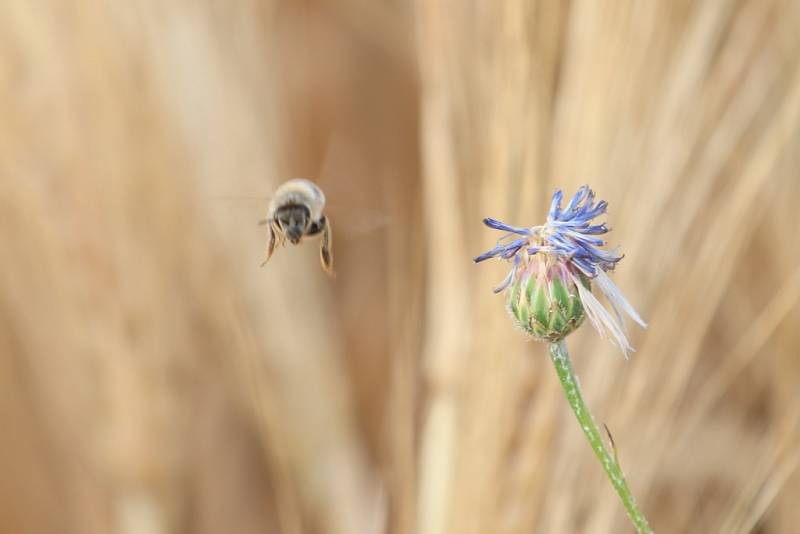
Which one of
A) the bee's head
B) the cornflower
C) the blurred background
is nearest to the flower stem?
the cornflower

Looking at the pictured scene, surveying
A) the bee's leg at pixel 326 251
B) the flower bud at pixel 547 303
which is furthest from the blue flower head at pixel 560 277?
the bee's leg at pixel 326 251

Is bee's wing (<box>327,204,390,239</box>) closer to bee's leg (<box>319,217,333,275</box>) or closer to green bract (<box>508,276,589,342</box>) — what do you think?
bee's leg (<box>319,217,333,275</box>)

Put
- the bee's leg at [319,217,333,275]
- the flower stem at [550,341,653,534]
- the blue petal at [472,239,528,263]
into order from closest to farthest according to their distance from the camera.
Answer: the flower stem at [550,341,653,534] < the blue petal at [472,239,528,263] < the bee's leg at [319,217,333,275]

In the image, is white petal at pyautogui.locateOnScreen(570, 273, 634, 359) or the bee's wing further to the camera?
the bee's wing

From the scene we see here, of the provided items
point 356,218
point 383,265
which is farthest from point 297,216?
point 383,265

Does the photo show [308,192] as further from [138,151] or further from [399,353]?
[138,151]

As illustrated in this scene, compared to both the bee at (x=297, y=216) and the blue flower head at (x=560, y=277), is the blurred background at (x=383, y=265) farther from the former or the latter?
the blue flower head at (x=560, y=277)

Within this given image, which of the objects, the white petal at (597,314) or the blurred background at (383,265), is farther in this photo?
the blurred background at (383,265)
